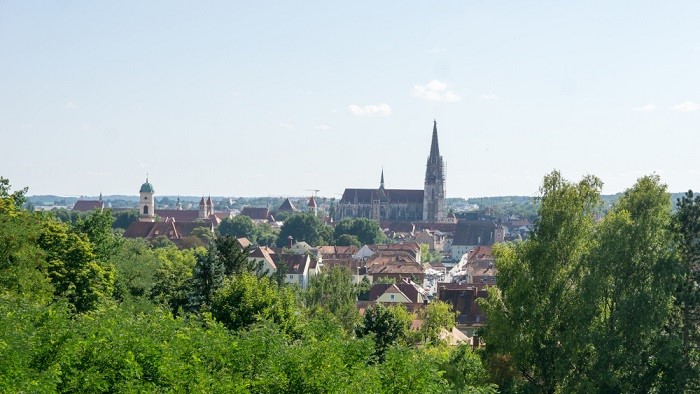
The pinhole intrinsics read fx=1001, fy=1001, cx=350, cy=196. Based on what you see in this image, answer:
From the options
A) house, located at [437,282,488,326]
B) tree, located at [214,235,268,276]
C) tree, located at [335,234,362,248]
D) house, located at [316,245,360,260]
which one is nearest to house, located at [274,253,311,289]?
house, located at [316,245,360,260]

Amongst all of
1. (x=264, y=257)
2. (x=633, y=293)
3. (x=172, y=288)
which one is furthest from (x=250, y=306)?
(x=264, y=257)

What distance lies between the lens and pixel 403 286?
86.4 metres

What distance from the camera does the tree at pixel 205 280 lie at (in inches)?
1710

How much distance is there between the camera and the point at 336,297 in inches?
2451

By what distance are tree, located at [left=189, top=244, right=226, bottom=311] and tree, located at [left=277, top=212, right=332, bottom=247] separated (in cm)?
12050

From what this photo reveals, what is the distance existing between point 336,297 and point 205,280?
19.5 meters

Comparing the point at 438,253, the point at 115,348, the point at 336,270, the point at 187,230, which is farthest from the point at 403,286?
the point at 438,253

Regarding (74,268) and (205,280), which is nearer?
(74,268)

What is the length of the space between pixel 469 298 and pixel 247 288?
3645cm

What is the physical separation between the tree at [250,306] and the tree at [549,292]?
802cm

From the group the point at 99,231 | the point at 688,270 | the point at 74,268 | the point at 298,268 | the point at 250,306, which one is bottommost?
the point at 298,268

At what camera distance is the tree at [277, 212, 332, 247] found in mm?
166625

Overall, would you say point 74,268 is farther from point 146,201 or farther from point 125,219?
point 125,219

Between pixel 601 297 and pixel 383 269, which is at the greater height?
pixel 601 297
